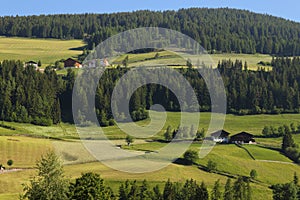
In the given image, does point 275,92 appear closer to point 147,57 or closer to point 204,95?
point 204,95

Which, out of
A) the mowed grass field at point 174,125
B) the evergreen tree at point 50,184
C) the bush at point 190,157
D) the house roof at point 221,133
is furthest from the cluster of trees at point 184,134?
the evergreen tree at point 50,184

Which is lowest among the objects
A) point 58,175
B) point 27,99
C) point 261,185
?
point 261,185

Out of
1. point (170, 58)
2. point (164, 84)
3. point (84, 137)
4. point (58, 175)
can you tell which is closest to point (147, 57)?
point (170, 58)

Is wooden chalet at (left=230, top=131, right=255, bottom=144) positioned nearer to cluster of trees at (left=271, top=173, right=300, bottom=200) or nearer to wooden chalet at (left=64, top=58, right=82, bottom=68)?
cluster of trees at (left=271, top=173, right=300, bottom=200)

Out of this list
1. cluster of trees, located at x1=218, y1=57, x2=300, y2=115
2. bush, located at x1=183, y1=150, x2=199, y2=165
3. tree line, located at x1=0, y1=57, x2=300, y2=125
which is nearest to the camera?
bush, located at x1=183, y1=150, x2=199, y2=165

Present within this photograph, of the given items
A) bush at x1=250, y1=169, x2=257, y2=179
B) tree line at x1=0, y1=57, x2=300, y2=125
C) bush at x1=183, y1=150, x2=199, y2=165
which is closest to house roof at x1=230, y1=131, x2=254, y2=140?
tree line at x1=0, y1=57, x2=300, y2=125

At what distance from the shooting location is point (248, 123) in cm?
11881

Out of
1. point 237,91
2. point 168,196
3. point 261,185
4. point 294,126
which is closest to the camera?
point 168,196

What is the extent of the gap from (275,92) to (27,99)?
75.6 metres

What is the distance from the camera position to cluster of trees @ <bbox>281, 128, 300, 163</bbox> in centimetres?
8918

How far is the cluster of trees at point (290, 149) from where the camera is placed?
8918 centimetres

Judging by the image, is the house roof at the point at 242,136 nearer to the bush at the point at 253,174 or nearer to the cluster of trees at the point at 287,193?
the bush at the point at 253,174

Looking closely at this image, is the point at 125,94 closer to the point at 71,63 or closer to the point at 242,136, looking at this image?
the point at 242,136

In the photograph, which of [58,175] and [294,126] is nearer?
[58,175]
